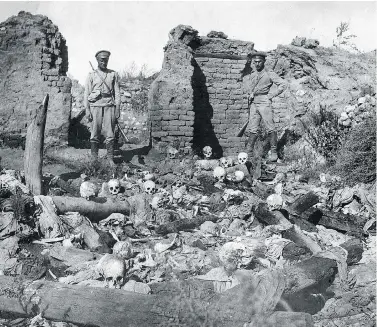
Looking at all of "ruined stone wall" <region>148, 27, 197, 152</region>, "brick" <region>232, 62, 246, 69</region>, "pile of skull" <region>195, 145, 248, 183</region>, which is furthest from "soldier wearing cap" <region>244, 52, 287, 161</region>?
"ruined stone wall" <region>148, 27, 197, 152</region>

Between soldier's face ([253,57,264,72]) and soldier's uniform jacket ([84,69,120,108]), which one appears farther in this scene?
soldier's face ([253,57,264,72])

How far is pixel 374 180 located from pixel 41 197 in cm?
511

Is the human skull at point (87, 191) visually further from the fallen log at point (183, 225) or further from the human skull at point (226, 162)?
the human skull at point (226, 162)

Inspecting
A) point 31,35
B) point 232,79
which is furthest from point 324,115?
point 31,35

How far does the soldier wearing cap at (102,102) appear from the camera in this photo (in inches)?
310

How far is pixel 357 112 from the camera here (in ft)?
30.5

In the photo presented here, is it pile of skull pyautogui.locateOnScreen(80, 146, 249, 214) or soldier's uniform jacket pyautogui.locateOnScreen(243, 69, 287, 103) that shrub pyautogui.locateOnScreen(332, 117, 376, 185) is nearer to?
pile of skull pyautogui.locateOnScreen(80, 146, 249, 214)

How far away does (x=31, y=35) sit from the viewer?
28.7 ft

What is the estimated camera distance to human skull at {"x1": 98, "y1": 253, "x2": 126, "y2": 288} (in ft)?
11.8

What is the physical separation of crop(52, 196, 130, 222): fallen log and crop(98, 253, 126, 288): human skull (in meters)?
1.74

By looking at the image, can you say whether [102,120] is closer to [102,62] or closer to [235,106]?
[102,62]

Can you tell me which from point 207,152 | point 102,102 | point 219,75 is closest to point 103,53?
point 102,102

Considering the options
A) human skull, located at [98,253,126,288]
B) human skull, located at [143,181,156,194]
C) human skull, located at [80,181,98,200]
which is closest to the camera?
human skull, located at [98,253,126,288]

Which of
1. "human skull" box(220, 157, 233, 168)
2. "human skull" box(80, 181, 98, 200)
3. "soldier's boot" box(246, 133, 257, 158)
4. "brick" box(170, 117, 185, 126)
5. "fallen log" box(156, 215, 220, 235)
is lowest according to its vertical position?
"fallen log" box(156, 215, 220, 235)
